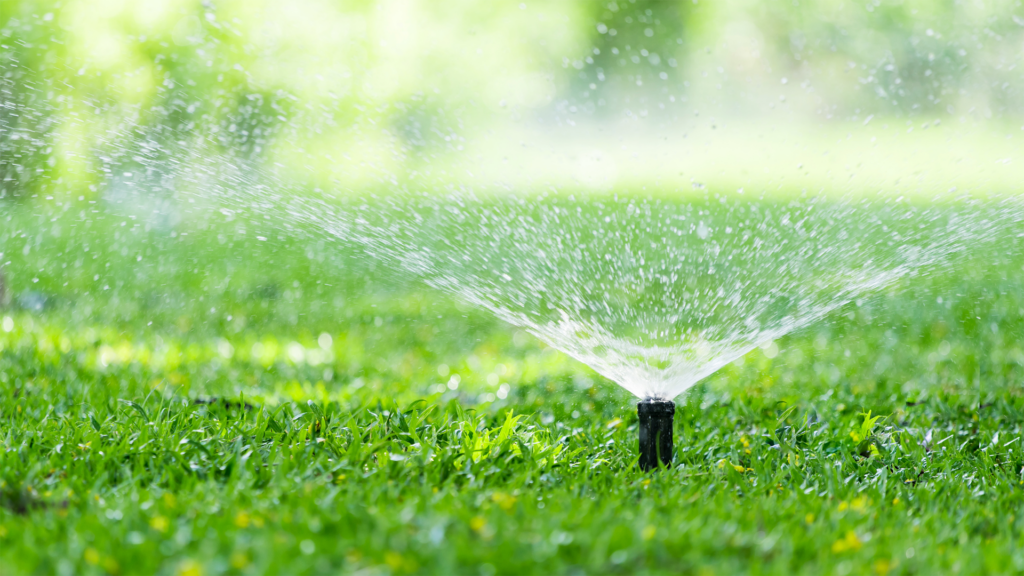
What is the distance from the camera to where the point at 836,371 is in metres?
5.21

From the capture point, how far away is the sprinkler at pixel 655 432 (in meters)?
3.16

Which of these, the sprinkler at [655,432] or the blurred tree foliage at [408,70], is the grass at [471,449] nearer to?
the sprinkler at [655,432]

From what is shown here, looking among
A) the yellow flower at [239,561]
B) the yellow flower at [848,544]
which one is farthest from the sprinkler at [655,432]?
the yellow flower at [239,561]

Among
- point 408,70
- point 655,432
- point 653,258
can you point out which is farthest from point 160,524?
point 408,70

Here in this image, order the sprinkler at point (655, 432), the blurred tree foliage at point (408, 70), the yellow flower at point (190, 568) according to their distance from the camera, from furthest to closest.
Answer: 1. the blurred tree foliage at point (408, 70)
2. the sprinkler at point (655, 432)
3. the yellow flower at point (190, 568)

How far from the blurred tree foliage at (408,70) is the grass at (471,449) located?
5.13ft

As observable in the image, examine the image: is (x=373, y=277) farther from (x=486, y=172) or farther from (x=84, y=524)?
(x=486, y=172)

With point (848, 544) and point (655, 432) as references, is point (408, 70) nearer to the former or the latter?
point (655, 432)

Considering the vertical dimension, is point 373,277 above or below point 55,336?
below

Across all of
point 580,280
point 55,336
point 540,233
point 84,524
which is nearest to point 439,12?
point 540,233

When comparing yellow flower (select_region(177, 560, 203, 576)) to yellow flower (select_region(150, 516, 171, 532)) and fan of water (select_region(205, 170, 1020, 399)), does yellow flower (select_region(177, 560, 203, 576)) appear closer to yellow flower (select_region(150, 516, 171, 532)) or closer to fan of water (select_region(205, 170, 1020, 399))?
yellow flower (select_region(150, 516, 171, 532))

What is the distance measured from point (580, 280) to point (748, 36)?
17.6 m

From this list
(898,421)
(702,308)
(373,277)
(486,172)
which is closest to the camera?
(898,421)

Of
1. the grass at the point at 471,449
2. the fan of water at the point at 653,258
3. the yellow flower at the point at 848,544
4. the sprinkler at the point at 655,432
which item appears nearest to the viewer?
the grass at the point at 471,449
